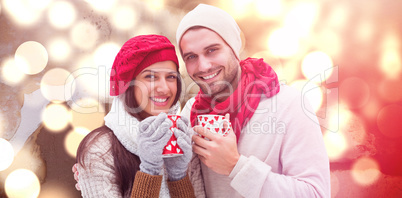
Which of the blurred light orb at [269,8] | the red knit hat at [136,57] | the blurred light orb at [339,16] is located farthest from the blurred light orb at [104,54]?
the blurred light orb at [339,16]

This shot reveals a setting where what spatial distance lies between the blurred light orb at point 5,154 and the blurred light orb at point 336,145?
2061 mm

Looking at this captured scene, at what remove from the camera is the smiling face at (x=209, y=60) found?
3.61ft

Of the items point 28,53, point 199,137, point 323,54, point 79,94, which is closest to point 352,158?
point 323,54

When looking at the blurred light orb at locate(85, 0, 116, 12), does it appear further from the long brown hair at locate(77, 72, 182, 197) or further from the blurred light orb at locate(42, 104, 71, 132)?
the long brown hair at locate(77, 72, 182, 197)

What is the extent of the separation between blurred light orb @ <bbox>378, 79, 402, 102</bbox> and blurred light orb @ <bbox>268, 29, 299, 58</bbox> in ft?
2.02

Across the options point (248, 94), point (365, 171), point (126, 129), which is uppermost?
point (248, 94)

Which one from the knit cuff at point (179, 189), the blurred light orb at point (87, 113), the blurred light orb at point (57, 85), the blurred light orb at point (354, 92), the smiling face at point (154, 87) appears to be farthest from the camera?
the blurred light orb at point (354, 92)

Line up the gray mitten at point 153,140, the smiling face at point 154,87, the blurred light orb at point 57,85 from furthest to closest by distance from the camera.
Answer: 1. the blurred light orb at point 57,85
2. the smiling face at point 154,87
3. the gray mitten at point 153,140

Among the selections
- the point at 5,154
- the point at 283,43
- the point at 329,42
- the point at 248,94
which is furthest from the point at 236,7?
the point at 5,154

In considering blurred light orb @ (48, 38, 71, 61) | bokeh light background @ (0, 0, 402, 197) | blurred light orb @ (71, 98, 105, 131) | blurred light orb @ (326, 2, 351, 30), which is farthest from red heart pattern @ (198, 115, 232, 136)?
blurred light orb @ (326, 2, 351, 30)

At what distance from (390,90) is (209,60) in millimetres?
1361

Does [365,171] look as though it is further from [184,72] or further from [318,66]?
[184,72]

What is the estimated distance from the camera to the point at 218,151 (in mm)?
884

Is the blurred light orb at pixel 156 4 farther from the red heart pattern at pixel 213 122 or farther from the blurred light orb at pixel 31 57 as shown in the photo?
the red heart pattern at pixel 213 122
